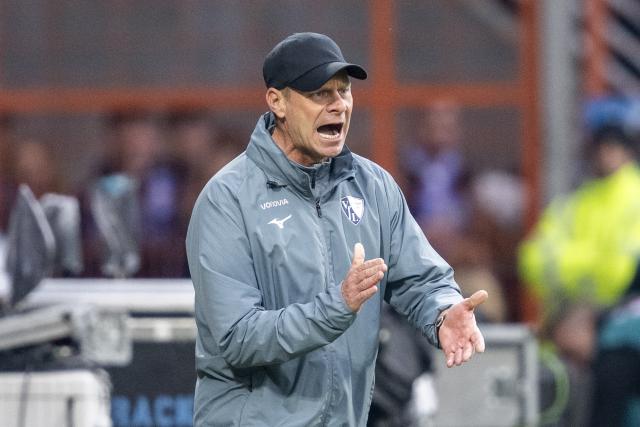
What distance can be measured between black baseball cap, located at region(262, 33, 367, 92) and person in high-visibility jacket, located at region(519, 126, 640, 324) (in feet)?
16.5

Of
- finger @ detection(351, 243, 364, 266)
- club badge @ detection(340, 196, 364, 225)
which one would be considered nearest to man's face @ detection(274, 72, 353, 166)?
club badge @ detection(340, 196, 364, 225)

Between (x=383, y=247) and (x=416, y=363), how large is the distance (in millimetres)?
2603

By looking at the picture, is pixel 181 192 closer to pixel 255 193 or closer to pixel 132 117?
pixel 132 117

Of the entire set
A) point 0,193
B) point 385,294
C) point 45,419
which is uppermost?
point 385,294

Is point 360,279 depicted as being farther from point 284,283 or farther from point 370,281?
point 284,283

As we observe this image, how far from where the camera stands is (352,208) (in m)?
5.55

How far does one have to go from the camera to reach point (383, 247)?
18.5ft

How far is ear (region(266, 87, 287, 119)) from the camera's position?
18.2 feet

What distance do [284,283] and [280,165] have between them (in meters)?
0.36

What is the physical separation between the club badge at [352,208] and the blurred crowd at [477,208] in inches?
170

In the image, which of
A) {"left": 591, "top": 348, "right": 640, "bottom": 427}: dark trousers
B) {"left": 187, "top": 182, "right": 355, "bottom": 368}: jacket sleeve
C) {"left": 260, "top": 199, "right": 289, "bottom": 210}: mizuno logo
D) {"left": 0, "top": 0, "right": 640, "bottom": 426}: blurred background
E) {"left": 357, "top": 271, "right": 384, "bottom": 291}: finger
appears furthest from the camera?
{"left": 0, "top": 0, "right": 640, "bottom": 426}: blurred background

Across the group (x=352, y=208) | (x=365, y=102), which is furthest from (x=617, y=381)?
(x=365, y=102)

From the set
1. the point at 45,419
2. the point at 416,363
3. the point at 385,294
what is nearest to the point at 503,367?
the point at 416,363

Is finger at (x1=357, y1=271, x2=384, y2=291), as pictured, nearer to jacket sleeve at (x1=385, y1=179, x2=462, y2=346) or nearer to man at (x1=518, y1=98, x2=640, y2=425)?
jacket sleeve at (x1=385, y1=179, x2=462, y2=346)
